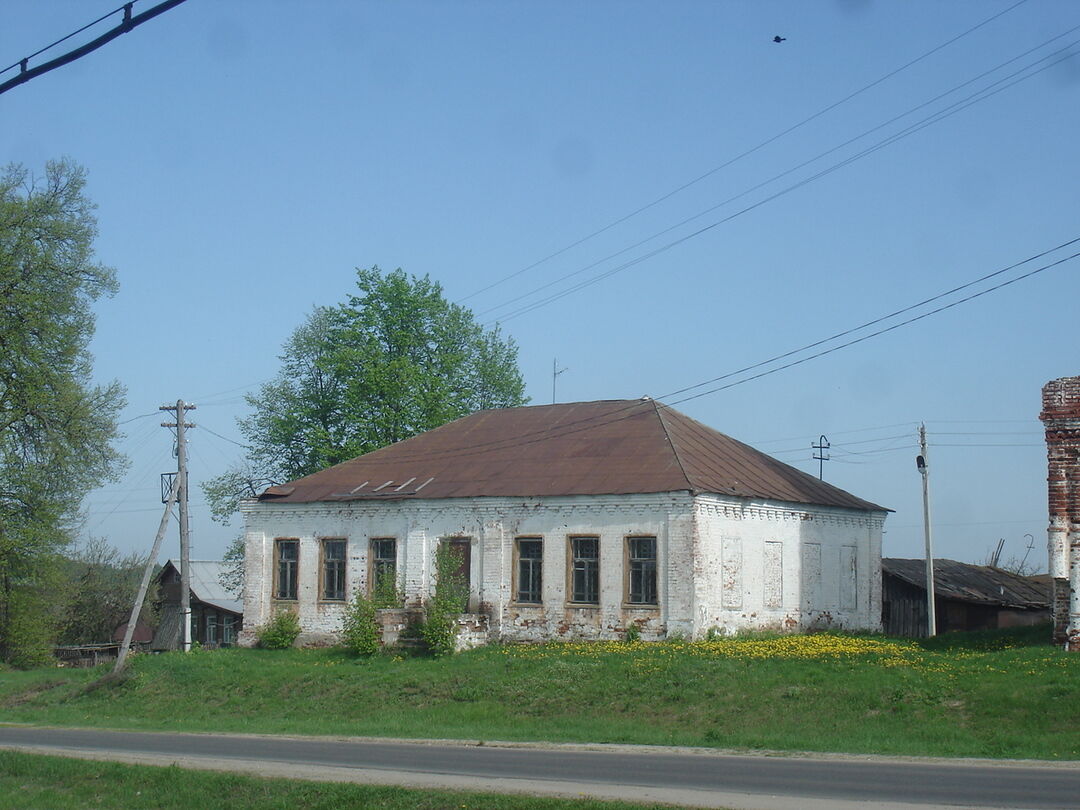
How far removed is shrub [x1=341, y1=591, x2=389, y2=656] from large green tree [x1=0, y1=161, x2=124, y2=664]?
12554mm

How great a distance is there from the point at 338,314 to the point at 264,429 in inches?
241

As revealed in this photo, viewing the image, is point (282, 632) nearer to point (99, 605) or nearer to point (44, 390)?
point (44, 390)

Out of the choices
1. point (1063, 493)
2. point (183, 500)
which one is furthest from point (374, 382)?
point (1063, 493)

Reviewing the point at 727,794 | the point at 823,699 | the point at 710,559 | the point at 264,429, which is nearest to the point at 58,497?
the point at 264,429

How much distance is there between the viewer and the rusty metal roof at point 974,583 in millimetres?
42406

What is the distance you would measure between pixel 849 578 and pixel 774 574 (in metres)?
4.00

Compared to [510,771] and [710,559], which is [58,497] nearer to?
A: [710,559]

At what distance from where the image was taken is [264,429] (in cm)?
5209

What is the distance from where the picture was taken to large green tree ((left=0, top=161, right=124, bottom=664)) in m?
37.7

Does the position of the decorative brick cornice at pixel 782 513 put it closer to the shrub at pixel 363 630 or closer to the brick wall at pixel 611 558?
the brick wall at pixel 611 558

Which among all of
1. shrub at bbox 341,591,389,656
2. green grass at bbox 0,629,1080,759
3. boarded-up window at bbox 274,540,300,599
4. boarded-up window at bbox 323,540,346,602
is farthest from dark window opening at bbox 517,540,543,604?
boarded-up window at bbox 274,540,300,599

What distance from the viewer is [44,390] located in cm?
3788

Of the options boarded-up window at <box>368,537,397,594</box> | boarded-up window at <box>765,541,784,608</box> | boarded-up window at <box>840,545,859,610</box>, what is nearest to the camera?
boarded-up window at <box>765,541,784,608</box>

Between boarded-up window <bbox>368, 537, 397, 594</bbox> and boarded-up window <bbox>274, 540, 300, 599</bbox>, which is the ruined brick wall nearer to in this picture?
boarded-up window <bbox>368, 537, 397, 594</bbox>
